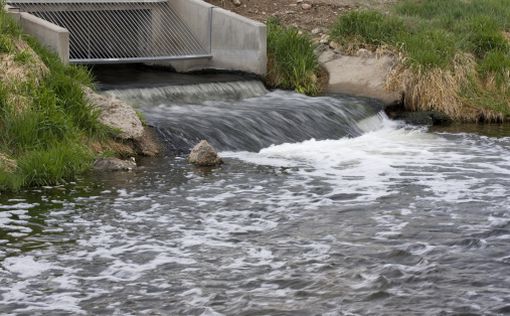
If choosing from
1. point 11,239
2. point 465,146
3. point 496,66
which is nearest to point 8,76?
point 11,239

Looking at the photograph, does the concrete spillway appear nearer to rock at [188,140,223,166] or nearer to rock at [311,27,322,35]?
rock at [311,27,322,35]

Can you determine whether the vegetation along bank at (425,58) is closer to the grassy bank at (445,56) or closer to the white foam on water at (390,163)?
the grassy bank at (445,56)

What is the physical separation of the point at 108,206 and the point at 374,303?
353 cm

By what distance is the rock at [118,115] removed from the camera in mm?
12211

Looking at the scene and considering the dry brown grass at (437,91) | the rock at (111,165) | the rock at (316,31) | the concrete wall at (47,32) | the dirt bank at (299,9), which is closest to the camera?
the rock at (111,165)

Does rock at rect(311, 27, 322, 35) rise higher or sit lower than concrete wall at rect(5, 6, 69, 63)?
lower

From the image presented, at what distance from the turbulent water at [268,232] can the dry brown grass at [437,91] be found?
200cm

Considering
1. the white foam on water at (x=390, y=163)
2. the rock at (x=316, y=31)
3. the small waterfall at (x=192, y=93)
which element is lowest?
the white foam on water at (x=390, y=163)

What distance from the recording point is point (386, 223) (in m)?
9.31

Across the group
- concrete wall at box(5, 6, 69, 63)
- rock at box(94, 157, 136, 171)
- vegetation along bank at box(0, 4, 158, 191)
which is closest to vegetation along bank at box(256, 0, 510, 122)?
concrete wall at box(5, 6, 69, 63)

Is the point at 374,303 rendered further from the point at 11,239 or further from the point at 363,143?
the point at 363,143

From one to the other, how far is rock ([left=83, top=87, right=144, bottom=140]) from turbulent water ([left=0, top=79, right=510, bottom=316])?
1.49 feet

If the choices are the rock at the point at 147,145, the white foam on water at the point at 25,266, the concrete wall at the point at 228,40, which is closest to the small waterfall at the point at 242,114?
the rock at the point at 147,145

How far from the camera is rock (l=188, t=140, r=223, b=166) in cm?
1169
